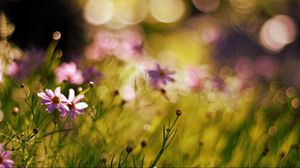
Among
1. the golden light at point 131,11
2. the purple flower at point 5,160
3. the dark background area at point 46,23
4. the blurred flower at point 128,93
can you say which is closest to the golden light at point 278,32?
the golden light at point 131,11

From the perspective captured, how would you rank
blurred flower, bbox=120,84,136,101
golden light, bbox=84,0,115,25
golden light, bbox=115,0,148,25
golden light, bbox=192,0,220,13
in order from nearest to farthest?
1. blurred flower, bbox=120,84,136,101
2. golden light, bbox=84,0,115,25
3. golden light, bbox=115,0,148,25
4. golden light, bbox=192,0,220,13

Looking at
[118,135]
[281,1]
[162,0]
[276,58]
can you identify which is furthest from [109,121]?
[162,0]

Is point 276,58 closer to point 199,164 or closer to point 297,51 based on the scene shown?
point 297,51

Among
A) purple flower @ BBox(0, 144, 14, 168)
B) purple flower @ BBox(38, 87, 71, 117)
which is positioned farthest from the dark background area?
purple flower @ BBox(0, 144, 14, 168)

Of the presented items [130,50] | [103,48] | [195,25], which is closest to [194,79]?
[130,50]

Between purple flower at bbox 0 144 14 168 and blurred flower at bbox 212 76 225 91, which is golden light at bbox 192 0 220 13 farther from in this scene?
purple flower at bbox 0 144 14 168

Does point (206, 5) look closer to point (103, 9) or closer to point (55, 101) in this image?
point (103, 9)

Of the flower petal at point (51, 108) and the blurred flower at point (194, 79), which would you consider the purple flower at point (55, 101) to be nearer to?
the flower petal at point (51, 108)

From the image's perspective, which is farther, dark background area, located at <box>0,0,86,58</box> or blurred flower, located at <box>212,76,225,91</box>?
dark background area, located at <box>0,0,86,58</box>
